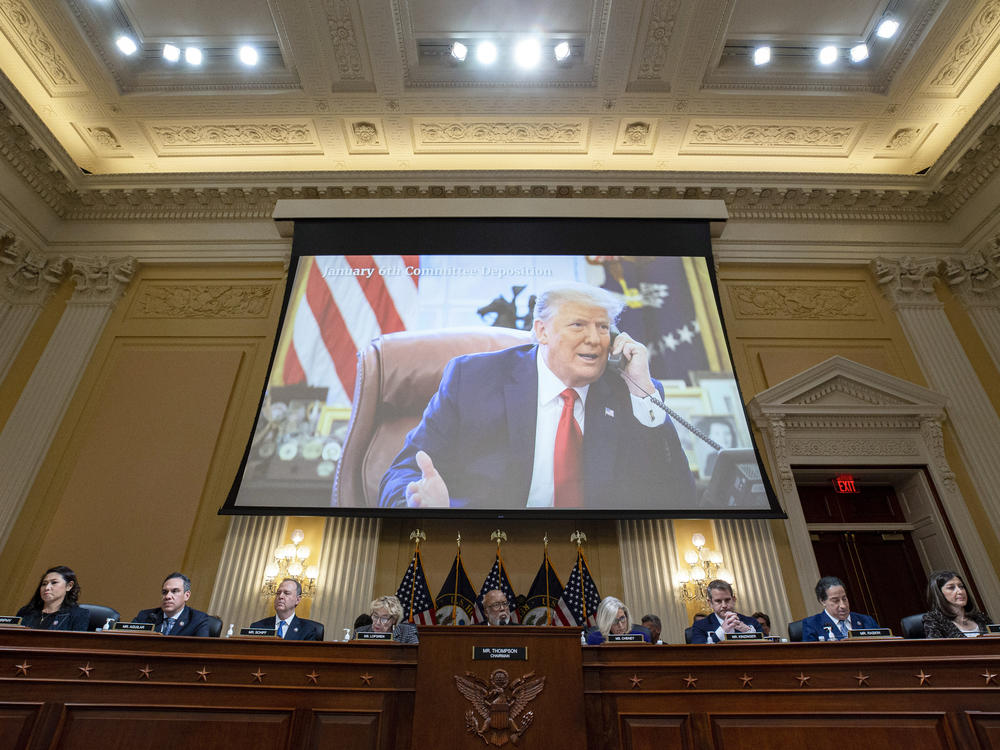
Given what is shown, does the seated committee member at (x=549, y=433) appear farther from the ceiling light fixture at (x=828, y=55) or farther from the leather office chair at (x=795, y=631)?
the ceiling light fixture at (x=828, y=55)

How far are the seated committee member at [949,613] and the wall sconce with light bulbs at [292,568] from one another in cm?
489

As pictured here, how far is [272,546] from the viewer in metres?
5.92

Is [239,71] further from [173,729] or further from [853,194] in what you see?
[853,194]

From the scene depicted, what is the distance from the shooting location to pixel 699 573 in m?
5.74

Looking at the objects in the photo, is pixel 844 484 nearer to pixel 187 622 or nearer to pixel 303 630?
pixel 303 630

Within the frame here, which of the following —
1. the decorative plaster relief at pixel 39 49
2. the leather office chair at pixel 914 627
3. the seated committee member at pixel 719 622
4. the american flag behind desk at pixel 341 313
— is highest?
the decorative plaster relief at pixel 39 49

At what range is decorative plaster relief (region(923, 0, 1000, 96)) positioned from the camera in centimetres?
651

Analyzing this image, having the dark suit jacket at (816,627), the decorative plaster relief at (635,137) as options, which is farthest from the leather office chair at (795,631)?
the decorative plaster relief at (635,137)

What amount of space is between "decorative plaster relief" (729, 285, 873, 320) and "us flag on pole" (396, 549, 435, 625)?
5.00 m

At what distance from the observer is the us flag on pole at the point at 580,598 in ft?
17.9

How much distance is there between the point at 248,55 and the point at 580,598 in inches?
283

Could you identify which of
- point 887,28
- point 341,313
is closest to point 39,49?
point 341,313

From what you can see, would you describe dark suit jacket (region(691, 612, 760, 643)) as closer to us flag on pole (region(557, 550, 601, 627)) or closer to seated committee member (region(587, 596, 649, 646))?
seated committee member (region(587, 596, 649, 646))

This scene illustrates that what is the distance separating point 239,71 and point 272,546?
225 inches
